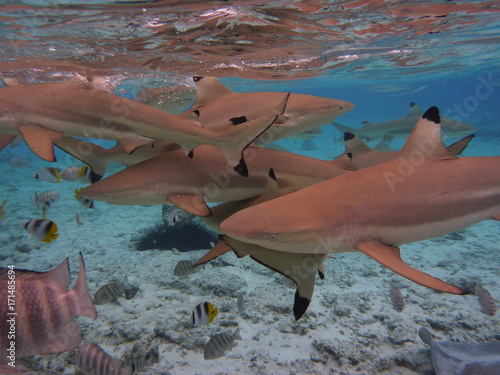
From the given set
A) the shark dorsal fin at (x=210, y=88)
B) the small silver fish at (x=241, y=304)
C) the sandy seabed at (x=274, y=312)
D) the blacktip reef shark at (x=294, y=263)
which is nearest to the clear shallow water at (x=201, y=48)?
the sandy seabed at (x=274, y=312)

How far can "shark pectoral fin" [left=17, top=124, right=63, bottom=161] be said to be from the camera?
111 inches

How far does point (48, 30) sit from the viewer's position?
9.63 m

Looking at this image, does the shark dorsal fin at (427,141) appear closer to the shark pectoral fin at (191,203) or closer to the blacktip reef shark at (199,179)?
the blacktip reef shark at (199,179)

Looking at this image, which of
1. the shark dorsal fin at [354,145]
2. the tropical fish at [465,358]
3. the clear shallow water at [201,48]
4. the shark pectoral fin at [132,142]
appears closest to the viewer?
the shark pectoral fin at [132,142]

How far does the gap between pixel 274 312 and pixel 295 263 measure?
408 cm

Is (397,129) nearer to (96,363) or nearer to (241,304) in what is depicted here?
(241,304)

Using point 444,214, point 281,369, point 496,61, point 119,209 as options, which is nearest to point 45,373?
point 281,369

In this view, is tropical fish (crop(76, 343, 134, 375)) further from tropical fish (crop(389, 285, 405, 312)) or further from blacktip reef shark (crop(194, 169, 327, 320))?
tropical fish (crop(389, 285, 405, 312))

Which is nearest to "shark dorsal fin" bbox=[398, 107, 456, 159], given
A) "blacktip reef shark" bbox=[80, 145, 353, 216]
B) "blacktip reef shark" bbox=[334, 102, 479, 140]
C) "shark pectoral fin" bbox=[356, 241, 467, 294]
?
"blacktip reef shark" bbox=[80, 145, 353, 216]

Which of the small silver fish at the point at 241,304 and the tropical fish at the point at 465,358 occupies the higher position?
the tropical fish at the point at 465,358

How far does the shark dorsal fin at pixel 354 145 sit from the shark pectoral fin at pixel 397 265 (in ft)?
5.98

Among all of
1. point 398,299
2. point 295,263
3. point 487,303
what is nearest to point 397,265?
point 295,263

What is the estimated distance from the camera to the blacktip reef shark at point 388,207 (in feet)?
8.60

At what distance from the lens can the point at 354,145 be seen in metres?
4.42
